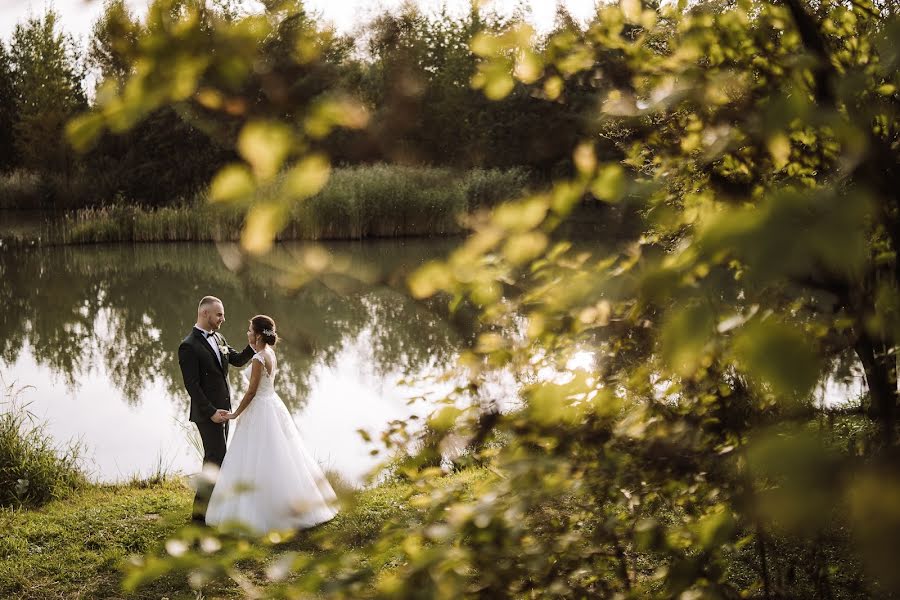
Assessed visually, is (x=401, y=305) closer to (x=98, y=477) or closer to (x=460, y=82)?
(x=98, y=477)

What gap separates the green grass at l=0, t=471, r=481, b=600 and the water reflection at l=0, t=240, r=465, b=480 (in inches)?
36.8

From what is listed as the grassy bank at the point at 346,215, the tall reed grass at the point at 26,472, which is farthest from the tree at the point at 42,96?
the tall reed grass at the point at 26,472

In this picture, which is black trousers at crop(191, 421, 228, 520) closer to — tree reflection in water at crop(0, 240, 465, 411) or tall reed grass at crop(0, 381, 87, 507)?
tall reed grass at crop(0, 381, 87, 507)

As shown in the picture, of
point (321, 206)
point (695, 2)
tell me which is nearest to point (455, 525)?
point (695, 2)

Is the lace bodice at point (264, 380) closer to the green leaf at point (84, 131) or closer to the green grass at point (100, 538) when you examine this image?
the green grass at point (100, 538)

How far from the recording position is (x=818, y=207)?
59 centimetres

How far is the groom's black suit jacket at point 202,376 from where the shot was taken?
5.87 meters

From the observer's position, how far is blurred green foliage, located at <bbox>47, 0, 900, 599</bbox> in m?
0.66

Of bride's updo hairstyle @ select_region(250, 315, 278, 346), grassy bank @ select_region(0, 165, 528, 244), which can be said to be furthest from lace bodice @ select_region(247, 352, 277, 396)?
grassy bank @ select_region(0, 165, 528, 244)

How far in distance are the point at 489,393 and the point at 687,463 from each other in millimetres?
443

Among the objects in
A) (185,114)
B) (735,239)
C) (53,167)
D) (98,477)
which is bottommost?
(98,477)

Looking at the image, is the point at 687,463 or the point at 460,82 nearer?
the point at 687,463

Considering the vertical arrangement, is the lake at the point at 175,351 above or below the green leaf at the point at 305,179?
below

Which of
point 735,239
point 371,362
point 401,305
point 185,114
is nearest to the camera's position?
point 735,239
